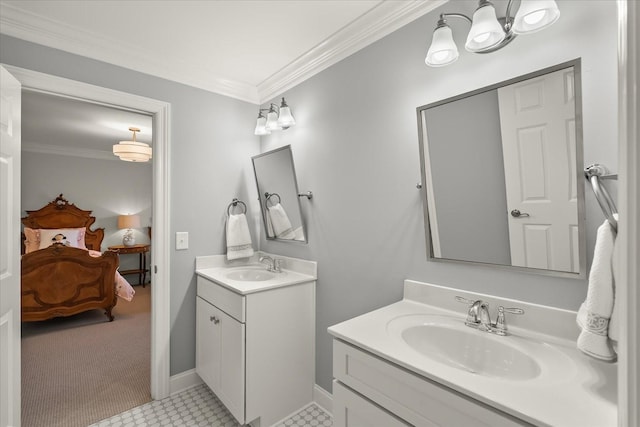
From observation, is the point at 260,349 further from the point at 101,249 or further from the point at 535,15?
the point at 101,249

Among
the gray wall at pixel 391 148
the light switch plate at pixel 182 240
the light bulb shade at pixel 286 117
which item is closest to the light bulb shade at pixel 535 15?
the gray wall at pixel 391 148

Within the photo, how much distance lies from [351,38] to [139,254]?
554 centimetres

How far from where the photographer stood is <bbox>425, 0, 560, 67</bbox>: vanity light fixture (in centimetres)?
97

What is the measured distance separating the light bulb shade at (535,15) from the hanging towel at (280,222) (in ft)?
5.42

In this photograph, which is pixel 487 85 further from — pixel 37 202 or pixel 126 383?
pixel 37 202

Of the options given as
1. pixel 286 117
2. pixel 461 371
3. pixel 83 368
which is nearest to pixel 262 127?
pixel 286 117

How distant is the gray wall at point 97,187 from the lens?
4609mm

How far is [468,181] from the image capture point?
131 centimetres

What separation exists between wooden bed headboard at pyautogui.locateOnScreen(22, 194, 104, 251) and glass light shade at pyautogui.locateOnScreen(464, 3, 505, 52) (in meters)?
5.97

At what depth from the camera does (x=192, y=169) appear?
2.22 meters

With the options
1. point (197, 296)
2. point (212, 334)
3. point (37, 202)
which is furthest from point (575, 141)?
point (37, 202)

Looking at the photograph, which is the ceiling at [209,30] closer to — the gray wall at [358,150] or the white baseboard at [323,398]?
the gray wall at [358,150]

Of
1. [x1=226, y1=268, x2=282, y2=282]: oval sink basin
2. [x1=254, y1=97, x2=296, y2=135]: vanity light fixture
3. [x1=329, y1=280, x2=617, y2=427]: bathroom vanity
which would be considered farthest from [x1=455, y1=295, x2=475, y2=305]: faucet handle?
[x1=254, y1=97, x2=296, y2=135]: vanity light fixture

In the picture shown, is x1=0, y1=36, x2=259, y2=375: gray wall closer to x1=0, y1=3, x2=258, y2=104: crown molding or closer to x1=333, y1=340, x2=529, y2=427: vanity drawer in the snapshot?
x1=0, y1=3, x2=258, y2=104: crown molding
